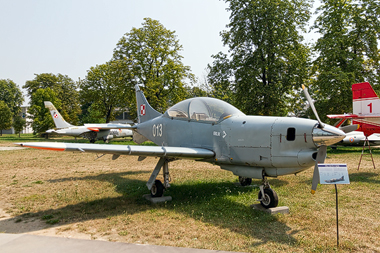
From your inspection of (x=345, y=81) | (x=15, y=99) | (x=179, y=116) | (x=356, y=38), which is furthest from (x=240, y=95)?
(x=15, y=99)

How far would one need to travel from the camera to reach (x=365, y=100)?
12.2 metres

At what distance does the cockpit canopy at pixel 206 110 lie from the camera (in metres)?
6.71

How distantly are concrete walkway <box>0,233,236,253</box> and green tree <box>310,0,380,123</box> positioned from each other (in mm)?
20645

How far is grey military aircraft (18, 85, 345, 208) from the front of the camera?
490cm

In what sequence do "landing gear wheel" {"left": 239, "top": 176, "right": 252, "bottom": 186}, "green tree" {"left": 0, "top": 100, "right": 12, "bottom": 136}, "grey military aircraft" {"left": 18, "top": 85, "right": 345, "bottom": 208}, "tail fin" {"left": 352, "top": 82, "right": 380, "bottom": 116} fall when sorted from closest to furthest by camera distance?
"grey military aircraft" {"left": 18, "top": 85, "right": 345, "bottom": 208} < "landing gear wheel" {"left": 239, "top": 176, "right": 252, "bottom": 186} < "tail fin" {"left": 352, "top": 82, "right": 380, "bottom": 116} < "green tree" {"left": 0, "top": 100, "right": 12, "bottom": 136}

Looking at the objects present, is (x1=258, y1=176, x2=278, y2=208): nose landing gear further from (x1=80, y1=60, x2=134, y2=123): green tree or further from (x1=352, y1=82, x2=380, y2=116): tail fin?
(x1=80, y1=60, x2=134, y2=123): green tree

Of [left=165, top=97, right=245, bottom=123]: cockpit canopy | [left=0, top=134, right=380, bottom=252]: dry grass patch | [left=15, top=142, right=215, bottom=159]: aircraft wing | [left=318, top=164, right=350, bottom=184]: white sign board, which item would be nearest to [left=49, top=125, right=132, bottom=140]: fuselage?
[left=0, top=134, right=380, bottom=252]: dry grass patch

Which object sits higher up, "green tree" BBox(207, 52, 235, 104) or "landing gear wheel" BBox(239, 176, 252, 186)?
"green tree" BBox(207, 52, 235, 104)

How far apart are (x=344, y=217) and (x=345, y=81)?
1737 cm

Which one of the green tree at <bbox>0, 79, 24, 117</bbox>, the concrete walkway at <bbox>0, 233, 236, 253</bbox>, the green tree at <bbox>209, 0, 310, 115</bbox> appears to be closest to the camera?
the concrete walkway at <bbox>0, 233, 236, 253</bbox>

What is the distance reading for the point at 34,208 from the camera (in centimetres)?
629

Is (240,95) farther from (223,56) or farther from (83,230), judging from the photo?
(83,230)

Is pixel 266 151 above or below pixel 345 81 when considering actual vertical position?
below

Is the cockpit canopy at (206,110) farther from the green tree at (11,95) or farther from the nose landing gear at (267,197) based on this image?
the green tree at (11,95)
